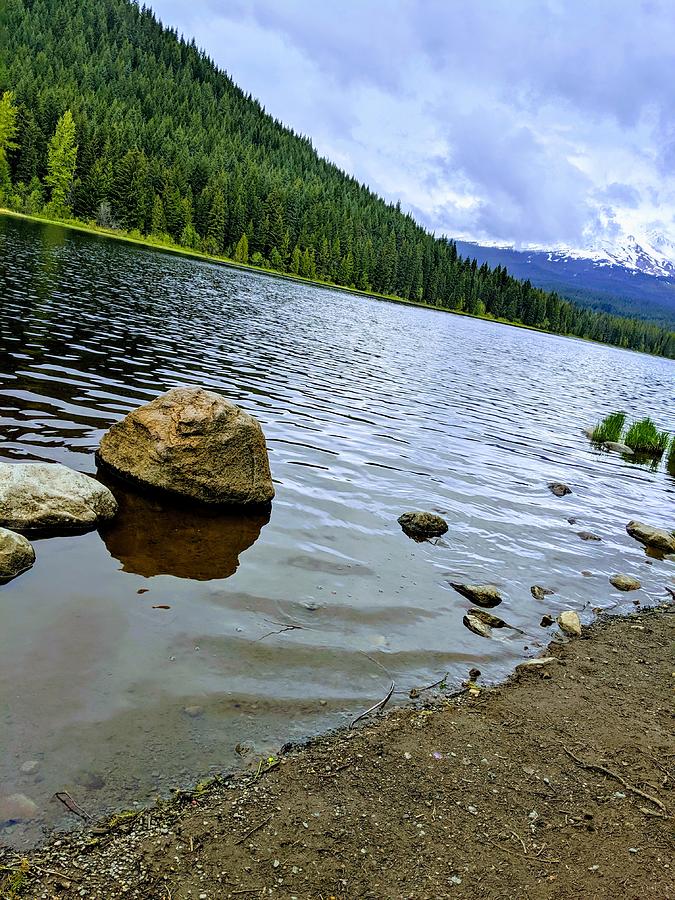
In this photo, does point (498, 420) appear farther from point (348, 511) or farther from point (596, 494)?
point (348, 511)

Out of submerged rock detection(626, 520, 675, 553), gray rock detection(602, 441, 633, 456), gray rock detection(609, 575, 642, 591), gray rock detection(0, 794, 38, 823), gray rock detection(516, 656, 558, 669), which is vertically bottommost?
gray rock detection(0, 794, 38, 823)

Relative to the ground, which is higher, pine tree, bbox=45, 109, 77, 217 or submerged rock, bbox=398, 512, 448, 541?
pine tree, bbox=45, 109, 77, 217

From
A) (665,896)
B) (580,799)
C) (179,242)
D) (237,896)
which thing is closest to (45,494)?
(237,896)

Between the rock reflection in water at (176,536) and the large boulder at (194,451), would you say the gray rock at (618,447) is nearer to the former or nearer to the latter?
the large boulder at (194,451)

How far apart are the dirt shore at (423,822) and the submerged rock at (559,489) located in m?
10.3

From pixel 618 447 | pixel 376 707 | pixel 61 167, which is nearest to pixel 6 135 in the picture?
pixel 61 167

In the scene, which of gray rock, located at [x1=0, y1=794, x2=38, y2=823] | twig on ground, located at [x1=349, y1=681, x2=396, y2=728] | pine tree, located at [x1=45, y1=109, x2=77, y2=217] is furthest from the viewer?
pine tree, located at [x1=45, y1=109, x2=77, y2=217]

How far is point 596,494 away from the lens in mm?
17672

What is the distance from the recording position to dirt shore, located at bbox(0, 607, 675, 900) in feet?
13.7

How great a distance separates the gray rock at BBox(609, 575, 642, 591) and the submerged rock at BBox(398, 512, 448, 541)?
3.43 metres

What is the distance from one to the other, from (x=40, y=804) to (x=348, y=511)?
8.38 m

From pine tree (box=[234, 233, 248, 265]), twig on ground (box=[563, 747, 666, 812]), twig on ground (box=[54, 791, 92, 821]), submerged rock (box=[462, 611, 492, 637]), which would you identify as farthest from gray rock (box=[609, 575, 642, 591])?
pine tree (box=[234, 233, 248, 265])

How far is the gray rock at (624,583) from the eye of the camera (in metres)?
11.3

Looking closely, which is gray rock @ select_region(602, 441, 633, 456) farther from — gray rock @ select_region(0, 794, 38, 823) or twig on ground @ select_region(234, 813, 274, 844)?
gray rock @ select_region(0, 794, 38, 823)
